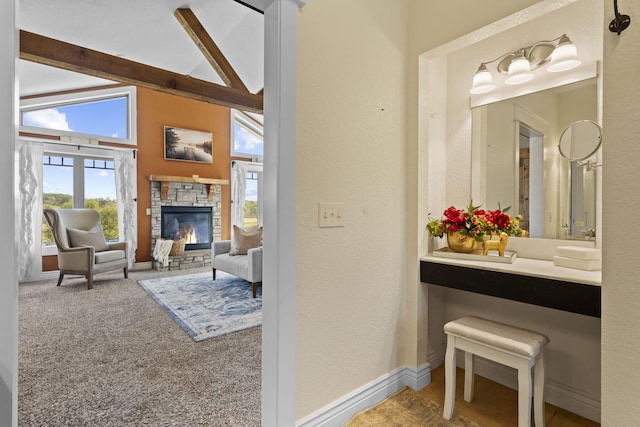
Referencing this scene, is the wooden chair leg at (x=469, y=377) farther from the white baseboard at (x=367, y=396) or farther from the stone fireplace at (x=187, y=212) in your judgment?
the stone fireplace at (x=187, y=212)

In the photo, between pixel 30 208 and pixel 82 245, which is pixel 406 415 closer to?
pixel 82 245

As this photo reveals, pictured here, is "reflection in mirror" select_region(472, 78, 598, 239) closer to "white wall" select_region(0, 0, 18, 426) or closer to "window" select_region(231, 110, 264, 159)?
"white wall" select_region(0, 0, 18, 426)

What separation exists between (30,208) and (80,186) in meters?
0.78

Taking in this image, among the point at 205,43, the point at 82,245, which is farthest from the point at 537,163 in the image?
the point at 82,245

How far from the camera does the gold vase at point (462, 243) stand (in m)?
1.84

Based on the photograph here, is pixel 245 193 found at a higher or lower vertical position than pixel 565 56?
lower

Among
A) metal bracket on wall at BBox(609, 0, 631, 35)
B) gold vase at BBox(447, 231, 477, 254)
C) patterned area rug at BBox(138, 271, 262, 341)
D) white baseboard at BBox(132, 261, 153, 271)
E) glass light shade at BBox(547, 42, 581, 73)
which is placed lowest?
patterned area rug at BBox(138, 271, 262, 341)

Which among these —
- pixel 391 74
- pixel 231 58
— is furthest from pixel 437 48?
pixel 231 58

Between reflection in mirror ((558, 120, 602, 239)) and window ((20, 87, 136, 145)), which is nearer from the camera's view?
reflection in mirror ((558, 120, 602, 239))

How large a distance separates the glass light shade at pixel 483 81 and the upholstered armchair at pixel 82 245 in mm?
4978

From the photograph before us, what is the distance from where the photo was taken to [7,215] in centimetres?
85

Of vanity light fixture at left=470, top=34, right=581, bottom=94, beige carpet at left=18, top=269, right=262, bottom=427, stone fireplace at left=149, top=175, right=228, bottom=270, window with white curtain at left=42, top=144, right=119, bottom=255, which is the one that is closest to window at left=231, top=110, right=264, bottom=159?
stone fireplace at left=149, top=175, right=228, bottom=270

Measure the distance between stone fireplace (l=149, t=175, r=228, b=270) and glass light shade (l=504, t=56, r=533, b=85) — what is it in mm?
5544

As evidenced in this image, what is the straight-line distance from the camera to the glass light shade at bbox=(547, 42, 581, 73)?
5.48ft
